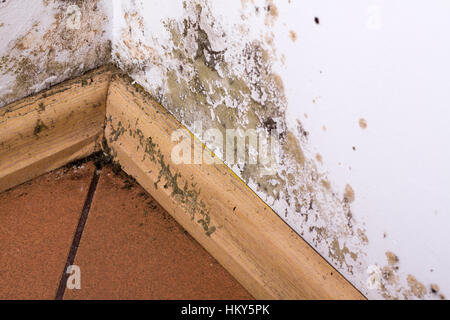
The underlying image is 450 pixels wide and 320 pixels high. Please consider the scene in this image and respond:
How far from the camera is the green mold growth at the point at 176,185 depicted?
77 centimetres

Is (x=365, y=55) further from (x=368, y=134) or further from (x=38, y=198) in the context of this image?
(x=38, y=198)

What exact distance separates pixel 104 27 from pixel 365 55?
0.52m

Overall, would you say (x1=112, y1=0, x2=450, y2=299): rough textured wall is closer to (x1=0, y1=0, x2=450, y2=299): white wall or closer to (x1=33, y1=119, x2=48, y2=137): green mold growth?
(x1=0, y1=0, x2=450, y2=299): white wall

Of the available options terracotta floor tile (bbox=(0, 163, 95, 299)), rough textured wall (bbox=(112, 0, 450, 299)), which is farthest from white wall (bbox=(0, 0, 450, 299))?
terracotta floor tile (bbox=(0, 163, 95, 299))

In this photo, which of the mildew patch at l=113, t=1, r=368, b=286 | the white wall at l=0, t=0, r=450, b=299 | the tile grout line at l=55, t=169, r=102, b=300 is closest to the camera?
the white wall at l=0, t=0, r=450, b=299

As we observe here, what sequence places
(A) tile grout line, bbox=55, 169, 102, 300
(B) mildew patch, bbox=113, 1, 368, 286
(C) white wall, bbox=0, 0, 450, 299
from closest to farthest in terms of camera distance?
1. (C) white wall, bbox=0, 0, 450, 299
2. (B) mildew patch, bbox=113, 1, 368, 286
3. (A) tile grout line, bbox=55, 169, 102, 300

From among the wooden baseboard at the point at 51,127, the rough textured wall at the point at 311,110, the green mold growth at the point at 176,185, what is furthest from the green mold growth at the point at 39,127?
the rough textured wall at the point at 311,110

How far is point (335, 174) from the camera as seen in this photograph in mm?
552

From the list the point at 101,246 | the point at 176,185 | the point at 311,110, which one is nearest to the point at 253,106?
the point at 311,110

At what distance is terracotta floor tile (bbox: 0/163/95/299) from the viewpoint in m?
0.74

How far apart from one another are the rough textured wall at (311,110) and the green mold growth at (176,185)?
0.25 ft

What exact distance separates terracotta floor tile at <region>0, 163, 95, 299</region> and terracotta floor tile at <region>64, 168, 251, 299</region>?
0.03 meters

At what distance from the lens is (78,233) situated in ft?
2.67

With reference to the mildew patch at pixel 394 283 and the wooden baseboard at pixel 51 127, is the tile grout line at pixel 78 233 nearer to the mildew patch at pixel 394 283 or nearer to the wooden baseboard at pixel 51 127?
the wooden baseboard at pixel 51 127
